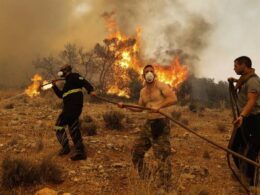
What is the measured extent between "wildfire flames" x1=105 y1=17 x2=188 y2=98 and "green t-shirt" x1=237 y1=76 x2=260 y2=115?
2328 cm

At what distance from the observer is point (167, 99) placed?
225 inches

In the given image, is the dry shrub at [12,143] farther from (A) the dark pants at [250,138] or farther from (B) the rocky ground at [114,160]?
(A) the dark pants at [250,138]

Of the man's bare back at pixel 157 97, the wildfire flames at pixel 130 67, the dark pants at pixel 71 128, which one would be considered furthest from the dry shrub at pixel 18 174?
the wildfire flames at pixel 130 67

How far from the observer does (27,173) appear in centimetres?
579

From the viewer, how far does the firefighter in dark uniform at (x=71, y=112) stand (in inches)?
291

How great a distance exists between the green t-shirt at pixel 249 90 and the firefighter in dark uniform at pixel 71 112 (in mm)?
3049

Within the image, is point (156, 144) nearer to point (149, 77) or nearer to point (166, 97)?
point (166, 97)

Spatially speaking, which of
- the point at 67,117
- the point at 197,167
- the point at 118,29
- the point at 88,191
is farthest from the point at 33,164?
the point at 118,29

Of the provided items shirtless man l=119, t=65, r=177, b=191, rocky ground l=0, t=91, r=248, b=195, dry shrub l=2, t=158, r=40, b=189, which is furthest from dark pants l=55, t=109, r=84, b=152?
shirtless man l=119, t=65, r=177, b=191

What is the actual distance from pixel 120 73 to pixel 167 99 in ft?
86.6

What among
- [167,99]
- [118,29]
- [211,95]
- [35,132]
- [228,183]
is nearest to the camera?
[167,99]

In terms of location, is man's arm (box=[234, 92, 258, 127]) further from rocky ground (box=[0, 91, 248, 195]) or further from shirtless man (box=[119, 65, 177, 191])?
shirtless man (box=[119, 65, 177, 191])

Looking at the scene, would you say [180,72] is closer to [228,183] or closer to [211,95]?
[211,95]

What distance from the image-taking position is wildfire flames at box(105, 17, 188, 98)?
29825mm
